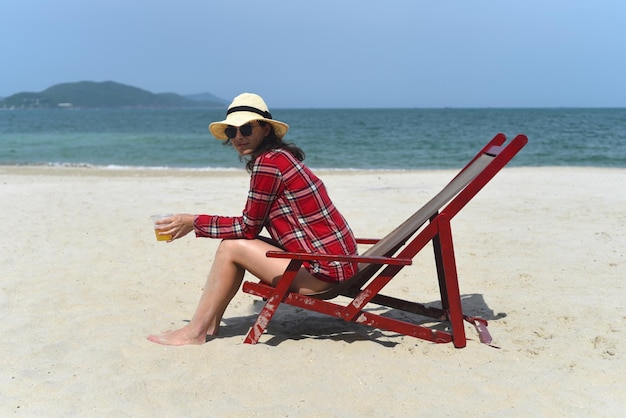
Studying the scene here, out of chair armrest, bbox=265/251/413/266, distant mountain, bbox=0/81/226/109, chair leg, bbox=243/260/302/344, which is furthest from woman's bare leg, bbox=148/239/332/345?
distant mountain, bbox=0/81/226/109

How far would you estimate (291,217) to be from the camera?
11.9 feet

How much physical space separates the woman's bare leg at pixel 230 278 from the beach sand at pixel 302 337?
122 millimetres

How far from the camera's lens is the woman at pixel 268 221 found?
3561 mm

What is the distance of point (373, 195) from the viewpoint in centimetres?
994

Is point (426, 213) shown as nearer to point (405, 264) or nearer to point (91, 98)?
point (405, 264)

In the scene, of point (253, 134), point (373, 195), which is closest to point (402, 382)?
point (253, 134)

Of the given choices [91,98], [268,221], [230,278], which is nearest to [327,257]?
[268,221]

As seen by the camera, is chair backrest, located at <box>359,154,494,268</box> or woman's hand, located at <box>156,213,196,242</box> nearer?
chair backrest, located at <box>359,154,494,268</box>

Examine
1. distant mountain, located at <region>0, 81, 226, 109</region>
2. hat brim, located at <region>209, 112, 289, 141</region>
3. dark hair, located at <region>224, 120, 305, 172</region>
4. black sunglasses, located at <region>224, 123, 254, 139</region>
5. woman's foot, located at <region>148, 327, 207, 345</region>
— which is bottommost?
distant mountain, located at <region>0, 81, 226, 109</region>

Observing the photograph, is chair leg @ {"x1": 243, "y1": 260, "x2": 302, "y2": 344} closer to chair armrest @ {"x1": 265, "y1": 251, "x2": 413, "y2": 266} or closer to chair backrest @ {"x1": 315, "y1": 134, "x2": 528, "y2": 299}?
chair armrest @ {"x1": 265, "y1": 251, "x2": 413, "y2": 266}

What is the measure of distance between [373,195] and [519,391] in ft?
22.5

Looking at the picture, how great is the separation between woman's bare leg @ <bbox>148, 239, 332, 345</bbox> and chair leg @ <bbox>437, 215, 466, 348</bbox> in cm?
69

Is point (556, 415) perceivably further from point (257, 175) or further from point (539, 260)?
point (539, 260)

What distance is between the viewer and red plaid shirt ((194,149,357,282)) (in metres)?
3.54
